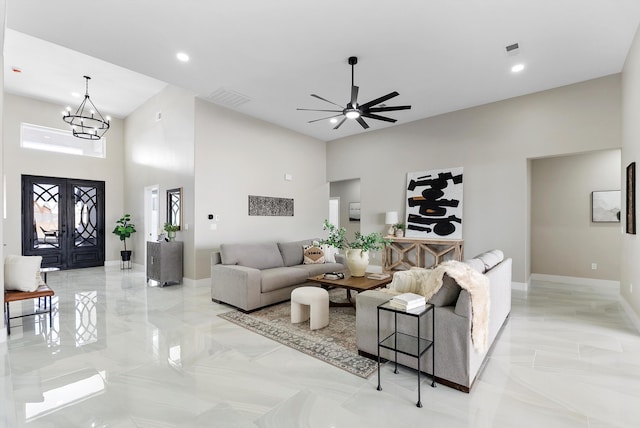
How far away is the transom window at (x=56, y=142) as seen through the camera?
692 cm

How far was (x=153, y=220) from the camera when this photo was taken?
7145mm

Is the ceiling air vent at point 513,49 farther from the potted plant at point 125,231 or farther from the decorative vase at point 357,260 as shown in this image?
the potted plant at point 125,231

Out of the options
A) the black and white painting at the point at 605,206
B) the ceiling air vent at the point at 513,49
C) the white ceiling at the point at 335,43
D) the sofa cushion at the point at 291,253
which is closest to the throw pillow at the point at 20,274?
the white ceiling at the point at 335,43

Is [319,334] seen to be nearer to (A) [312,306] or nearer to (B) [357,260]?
(A) [312,306]

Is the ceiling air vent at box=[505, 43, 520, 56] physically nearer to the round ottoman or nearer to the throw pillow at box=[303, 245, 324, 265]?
the round ottoman

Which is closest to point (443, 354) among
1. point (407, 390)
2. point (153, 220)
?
point (407, 390)

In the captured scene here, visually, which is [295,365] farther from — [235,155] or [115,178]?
[115,178]

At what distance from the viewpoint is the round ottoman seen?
3.35m

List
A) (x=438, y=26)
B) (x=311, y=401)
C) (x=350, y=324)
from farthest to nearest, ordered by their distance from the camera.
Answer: (x=350, y=324) < (x=438, y=26) < (x=311, y=401)

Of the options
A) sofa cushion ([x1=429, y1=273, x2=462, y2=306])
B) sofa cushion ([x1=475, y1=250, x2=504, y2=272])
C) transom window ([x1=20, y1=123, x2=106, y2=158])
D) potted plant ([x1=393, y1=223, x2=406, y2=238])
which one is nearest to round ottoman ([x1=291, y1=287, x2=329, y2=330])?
sofa cushion ([x1=429, y1=273, x2=462, y2=306])

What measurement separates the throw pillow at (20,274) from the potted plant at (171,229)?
94.6 inches

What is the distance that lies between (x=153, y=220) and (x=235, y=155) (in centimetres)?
284

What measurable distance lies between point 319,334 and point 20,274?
335cm

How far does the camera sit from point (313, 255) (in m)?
5.47
